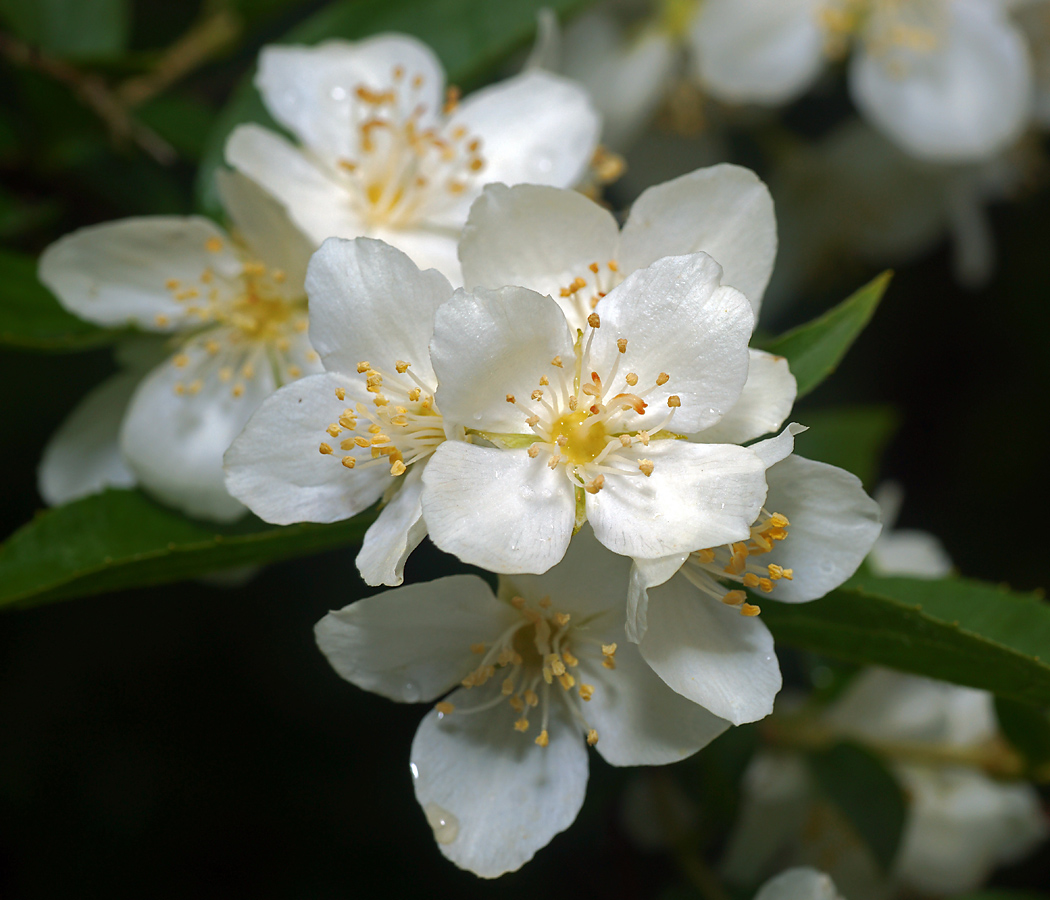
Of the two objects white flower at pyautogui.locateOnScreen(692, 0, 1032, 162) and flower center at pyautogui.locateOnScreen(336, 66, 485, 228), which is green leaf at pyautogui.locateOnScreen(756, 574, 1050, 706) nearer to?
flower center at pyautogui.locateOnScreen(336, 66, 485, 228)

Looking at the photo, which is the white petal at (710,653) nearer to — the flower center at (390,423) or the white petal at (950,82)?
the flower center at (390,423)

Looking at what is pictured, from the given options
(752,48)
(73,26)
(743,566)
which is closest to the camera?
(743,566)

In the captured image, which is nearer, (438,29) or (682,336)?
(682,336)

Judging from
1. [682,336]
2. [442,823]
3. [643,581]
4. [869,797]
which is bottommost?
[869,797]

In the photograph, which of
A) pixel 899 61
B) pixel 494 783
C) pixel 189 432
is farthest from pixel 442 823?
pixel 899 61

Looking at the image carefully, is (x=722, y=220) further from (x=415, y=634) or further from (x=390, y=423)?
(x=415, y=634)

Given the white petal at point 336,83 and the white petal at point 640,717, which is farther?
the white petal at point 336,83

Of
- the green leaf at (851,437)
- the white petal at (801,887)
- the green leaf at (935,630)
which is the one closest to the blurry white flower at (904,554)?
the green leaf at (851,437)
